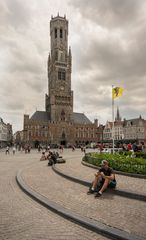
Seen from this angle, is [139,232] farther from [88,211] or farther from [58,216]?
[58,216]

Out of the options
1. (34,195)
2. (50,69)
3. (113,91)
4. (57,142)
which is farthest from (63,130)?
(34,195)

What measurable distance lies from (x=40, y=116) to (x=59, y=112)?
871cm

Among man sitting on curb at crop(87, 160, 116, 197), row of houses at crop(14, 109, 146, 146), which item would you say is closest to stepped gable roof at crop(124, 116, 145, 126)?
row of houses at crop(14, 109, 146, 146)

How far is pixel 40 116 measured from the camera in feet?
336

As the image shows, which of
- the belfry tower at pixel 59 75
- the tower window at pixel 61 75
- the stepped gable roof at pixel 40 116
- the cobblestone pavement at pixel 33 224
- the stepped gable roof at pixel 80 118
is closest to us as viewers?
the cobblestone pavement at pixel 33 224

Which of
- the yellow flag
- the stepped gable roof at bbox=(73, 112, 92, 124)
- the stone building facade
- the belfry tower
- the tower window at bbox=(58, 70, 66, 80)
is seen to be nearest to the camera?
the yellow flag

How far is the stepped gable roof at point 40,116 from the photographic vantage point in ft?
331

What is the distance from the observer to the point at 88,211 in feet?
25.4

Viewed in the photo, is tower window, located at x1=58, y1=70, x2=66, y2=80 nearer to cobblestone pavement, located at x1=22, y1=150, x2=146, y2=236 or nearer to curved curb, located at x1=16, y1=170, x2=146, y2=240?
cobblestone pavement, located at x1=22, y1=150, x2=146, y2=236

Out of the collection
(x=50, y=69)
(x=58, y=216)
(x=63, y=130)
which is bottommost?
(x=58, y=216)

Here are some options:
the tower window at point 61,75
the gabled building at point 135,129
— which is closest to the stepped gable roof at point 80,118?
the tower window at point 61,75

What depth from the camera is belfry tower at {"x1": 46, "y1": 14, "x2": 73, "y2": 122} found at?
329ft

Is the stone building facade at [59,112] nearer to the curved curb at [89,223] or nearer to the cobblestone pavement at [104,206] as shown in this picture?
the cobblestone pavement at [104,206]

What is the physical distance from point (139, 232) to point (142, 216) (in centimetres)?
111
